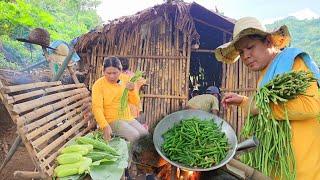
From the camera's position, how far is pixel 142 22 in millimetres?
9164

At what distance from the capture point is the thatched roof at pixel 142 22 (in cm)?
863

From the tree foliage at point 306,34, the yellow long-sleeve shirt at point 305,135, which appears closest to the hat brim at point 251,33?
the yellow long-sleeve shirt at point 305,135

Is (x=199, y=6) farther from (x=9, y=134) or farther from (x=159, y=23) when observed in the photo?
(x=9, y=134)

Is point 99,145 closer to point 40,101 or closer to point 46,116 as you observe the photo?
point 46,116

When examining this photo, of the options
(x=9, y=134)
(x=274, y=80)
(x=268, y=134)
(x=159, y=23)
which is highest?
(x=159, y=23)

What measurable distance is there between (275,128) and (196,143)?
546 mm

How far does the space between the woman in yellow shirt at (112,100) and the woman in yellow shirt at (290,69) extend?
111 inches

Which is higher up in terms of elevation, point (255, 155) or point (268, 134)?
point (268, 134)

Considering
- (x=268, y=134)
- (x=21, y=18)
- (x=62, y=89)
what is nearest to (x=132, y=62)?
(x=62, y=89)

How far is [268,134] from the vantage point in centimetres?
216

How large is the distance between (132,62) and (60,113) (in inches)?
191

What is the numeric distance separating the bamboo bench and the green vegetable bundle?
1.69 metres

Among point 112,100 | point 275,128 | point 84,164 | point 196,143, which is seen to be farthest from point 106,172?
point 275,128

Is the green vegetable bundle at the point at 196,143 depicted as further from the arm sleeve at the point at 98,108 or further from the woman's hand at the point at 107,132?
the arm sleeve at the point at 98,108
